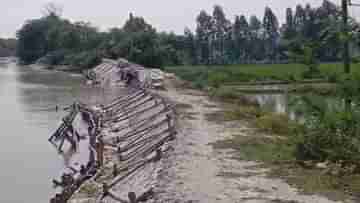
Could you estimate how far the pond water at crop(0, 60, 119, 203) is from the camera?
15367 mm

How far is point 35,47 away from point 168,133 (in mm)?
81853

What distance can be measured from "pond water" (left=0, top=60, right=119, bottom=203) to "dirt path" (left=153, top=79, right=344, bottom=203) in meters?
4.32

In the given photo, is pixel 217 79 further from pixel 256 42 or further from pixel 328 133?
pixel 256 42

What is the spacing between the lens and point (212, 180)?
10.1 metres

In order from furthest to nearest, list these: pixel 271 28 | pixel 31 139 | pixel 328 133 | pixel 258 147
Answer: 1. pixel 271 28
2. pixel 31 139
3. pixel 258 147
4. pixel 328 133

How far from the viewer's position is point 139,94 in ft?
97.7

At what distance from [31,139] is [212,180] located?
14209mm

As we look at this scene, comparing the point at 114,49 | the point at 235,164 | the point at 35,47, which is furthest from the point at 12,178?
the point at 35,47

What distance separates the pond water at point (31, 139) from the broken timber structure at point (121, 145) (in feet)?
2.75

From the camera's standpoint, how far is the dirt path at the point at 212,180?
A: 8.87 metres

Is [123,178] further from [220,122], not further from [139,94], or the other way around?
[139,94]

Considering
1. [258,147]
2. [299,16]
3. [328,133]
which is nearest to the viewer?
[328,133]

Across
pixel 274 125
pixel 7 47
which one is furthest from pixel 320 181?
pixel 7 47

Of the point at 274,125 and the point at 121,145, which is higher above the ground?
the point at 274,125
